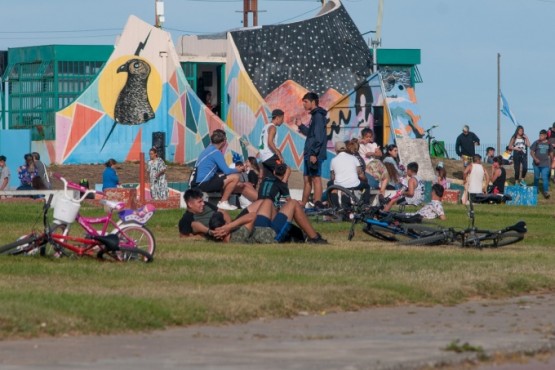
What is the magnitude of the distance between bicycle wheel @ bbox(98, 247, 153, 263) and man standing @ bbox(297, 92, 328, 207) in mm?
7796

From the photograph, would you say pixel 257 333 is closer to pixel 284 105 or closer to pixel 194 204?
pixel 194 204

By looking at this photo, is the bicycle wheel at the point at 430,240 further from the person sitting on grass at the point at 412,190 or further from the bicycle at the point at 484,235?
the person sitting on grass at the point at 412,190

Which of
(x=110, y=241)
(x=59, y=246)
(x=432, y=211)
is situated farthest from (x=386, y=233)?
(x=59, y=246)

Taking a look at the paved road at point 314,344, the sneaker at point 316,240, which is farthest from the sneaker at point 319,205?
the paved road at point 314,344

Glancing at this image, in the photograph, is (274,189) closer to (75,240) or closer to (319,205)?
(319,205)

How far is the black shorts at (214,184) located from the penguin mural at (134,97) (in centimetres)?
2534

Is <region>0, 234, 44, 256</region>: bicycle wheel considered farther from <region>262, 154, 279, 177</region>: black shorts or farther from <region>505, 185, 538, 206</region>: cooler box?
<region>505, 185, 538, 206</region>: cooler box

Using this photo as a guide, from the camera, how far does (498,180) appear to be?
37.3m

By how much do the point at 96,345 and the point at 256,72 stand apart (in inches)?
1623

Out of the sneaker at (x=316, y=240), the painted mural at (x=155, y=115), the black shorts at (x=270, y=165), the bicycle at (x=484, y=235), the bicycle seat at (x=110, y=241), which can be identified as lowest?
the sneaker at (x=316, y=240)

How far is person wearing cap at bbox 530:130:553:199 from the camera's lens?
131 ft

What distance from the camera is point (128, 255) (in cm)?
1561

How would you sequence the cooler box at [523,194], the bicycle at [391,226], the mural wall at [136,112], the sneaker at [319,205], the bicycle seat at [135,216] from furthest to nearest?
the mural wall at [136,112]
the cooler box at [523,194]
the sneaker at [319,205]
the bicycle at [391,226]
the bicycle seat at [135,216]

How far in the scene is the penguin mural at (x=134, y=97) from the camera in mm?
46938
